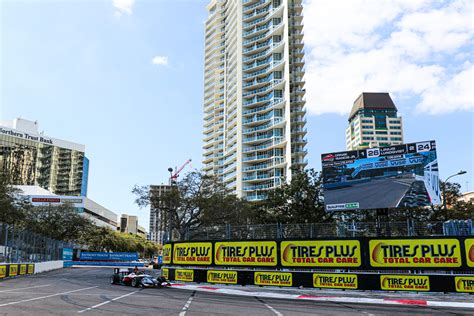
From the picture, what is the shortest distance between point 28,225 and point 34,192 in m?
65.3

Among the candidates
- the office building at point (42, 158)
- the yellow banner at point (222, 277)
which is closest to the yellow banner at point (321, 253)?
the yellow banner at point (222, 277)

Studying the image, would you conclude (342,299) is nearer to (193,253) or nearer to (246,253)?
(246,253)

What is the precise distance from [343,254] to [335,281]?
1475 mm

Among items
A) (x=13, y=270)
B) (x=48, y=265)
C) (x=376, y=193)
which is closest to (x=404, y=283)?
(x=376, y=193)

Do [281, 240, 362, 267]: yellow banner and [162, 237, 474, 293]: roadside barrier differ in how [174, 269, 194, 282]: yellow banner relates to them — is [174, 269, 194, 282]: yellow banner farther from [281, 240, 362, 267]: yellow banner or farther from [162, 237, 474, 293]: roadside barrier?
[281, 240, 362, 267]: yellow banner

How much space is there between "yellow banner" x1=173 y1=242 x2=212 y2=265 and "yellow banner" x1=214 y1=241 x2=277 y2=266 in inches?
25.8

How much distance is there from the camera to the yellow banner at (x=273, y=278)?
2291cm

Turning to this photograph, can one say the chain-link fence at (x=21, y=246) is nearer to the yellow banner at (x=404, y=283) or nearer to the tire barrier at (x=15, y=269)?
the tire barrier at (x=15, y=269)

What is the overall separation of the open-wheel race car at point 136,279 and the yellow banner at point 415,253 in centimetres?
1196

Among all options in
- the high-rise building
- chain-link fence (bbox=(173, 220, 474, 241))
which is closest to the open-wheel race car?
chain-link fence (bbox=(173, 220, 474, 241))

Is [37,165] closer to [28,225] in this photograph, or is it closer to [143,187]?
[28,225]

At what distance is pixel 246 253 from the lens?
24.4 metres

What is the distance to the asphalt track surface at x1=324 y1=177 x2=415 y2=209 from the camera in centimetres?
2616

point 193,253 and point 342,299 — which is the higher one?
point 193,253
